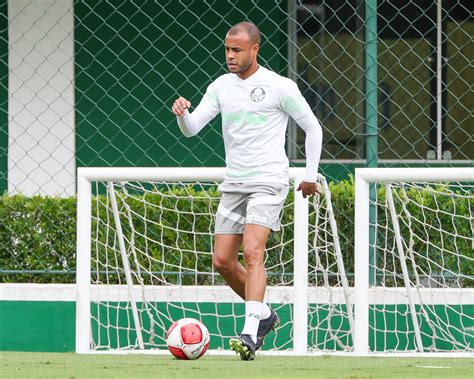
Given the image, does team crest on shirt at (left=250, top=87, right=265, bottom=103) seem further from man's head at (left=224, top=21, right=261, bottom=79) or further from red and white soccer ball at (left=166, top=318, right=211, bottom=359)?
red and white soccer ball at (left=166, top=318, right=211, bottom=359)

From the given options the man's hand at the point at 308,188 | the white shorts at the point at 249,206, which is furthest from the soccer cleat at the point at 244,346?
the man's hand at the point at 308,188

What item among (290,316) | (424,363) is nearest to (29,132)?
(290,316)

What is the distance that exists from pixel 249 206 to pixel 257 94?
22.2 inches

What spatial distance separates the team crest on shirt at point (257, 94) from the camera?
6906 mm

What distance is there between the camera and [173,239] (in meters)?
8.77

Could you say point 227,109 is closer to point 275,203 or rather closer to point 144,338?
point 275,203

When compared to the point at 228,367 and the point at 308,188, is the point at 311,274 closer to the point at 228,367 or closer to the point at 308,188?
the point at 308,188

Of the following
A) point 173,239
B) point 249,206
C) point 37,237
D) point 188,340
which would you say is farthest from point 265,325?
point 37,237

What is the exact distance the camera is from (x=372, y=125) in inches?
332

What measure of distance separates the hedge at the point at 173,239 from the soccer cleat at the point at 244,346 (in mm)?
1679

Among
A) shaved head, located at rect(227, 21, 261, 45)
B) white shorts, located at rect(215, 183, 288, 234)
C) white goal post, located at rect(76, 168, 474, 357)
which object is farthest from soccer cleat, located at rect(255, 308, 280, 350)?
shaved head, located at rect(227, 21, 261, 45)

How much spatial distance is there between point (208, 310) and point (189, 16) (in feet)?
10.3

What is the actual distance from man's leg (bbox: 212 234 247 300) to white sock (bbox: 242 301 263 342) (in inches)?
12.7

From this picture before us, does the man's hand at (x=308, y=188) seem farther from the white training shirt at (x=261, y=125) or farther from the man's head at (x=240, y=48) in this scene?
the man's head at (x=240, y=48)
